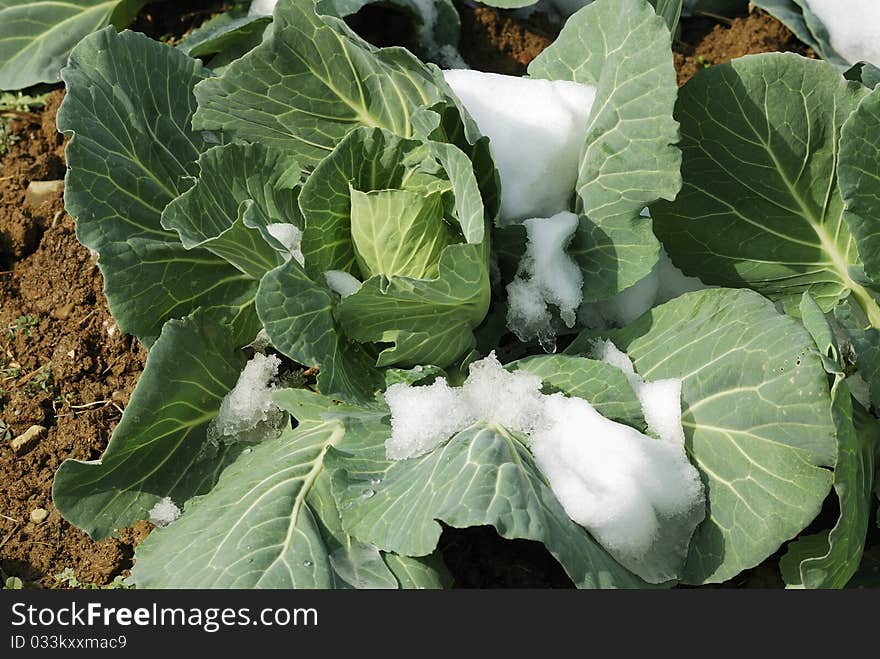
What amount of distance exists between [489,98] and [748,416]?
1.05m

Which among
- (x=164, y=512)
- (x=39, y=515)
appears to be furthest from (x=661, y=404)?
(x=39, y=515)

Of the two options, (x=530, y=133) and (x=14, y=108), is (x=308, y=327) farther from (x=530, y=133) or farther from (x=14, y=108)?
(x=14, y=108)

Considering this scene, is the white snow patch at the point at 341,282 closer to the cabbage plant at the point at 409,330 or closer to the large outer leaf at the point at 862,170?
the cabbage plant at the point at 409,330

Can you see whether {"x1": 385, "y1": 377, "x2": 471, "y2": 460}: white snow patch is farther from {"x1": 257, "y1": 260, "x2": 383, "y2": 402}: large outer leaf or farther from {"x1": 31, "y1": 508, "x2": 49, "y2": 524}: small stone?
{"x1": 31, "y1": 508, "x2": 49, "y2": 524}: small stone

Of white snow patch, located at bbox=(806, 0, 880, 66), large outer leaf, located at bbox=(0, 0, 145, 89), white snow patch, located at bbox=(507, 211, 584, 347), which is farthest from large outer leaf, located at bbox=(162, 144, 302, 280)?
white snow patch, located at bbox=(806, 0, 880, 66)

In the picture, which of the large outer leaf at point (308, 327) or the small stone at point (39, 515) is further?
the small stone at point (39, 515)

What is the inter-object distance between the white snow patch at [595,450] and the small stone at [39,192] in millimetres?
1640

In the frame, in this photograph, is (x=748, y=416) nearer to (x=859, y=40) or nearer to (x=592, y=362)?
(x=592, y=362)

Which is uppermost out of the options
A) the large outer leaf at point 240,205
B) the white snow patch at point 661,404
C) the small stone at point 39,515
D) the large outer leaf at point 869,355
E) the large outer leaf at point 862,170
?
the large outer leaf at point 862,170

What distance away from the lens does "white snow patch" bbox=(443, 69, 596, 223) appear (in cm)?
260

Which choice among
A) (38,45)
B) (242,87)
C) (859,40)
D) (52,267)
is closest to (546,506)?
(242,87)

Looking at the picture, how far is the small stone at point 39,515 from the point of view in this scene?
283 cm

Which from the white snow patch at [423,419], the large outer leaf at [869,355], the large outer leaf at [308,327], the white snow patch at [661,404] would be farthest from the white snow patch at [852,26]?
the large outer leaf at [308,327]

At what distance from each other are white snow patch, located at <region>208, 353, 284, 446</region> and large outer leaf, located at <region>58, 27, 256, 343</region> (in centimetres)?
21
